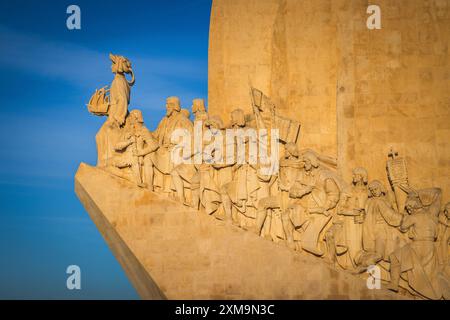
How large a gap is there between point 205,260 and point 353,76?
402 centimetres

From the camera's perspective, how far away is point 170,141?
50.0ft

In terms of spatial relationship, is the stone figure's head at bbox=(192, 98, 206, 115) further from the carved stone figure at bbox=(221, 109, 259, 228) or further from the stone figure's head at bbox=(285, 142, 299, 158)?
the stone figure's head at bbox=(285, 142, 299, 158)

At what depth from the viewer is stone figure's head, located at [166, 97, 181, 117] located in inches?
608

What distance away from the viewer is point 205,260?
14.1 metres

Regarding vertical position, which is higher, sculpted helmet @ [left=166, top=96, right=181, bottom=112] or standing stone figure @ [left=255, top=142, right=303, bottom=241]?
sculpted helmet @ [left=166, top=96, right=181, bottom=112]

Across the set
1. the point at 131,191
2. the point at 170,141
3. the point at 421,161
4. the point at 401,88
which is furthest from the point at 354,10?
the point at 131,191

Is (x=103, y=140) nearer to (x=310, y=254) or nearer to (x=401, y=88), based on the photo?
(x=310, y=254)

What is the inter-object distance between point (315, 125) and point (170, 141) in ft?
7.90

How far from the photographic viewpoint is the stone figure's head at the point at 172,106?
15438 mm

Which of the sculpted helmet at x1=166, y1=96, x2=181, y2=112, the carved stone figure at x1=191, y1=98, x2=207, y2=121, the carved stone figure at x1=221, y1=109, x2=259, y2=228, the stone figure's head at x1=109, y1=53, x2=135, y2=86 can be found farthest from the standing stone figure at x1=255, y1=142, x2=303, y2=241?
the stone figure's head at x1=109, y1=53, x2=135, y2=86

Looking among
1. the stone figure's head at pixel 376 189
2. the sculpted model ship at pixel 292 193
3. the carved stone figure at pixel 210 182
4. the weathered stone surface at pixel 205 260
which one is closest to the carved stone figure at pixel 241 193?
the sculpted model ship at pixel 292 193

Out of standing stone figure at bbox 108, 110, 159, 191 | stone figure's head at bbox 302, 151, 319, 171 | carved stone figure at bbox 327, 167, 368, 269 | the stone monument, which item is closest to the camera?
the stone monument

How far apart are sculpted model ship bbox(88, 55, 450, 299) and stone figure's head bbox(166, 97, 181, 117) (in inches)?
7.1
